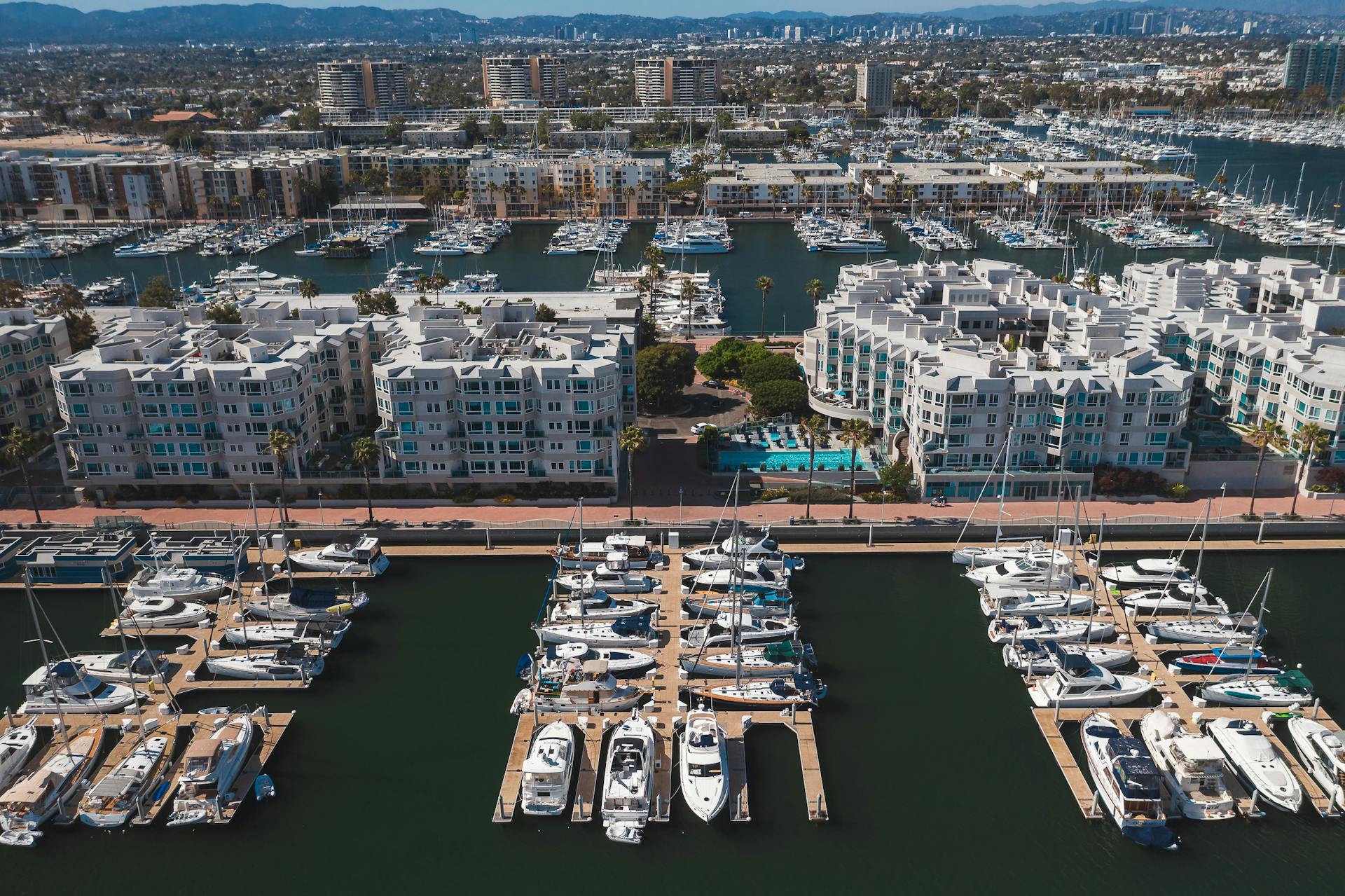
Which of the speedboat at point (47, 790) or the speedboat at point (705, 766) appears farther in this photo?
the speedboat at point (705, 766)

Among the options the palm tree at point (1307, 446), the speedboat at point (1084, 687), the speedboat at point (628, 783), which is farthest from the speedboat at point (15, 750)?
the palm tree at point (1307, 446)

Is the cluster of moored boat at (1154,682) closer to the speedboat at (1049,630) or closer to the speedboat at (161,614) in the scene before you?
the speedboat at (1049,630)

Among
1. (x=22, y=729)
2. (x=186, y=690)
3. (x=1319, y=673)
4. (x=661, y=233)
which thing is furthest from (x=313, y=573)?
(x=661, y=233)

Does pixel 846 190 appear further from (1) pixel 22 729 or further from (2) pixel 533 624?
(1) pixel 22 729

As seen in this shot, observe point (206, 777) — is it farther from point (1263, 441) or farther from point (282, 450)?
point (1263, 441)

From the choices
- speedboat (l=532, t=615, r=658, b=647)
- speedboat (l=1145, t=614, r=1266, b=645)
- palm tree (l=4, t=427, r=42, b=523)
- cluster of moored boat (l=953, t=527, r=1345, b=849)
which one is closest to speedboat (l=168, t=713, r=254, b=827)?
speedboat (l=532, t=615, r=658, b=647)

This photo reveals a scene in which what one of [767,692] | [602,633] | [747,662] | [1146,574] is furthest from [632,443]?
[1146,574]

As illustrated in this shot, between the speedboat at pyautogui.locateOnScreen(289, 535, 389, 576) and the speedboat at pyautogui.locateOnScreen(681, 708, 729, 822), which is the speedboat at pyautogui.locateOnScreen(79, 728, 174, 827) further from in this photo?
the speedboat at pyautogui.locateOnScreen(681, 708, 729, 822)
